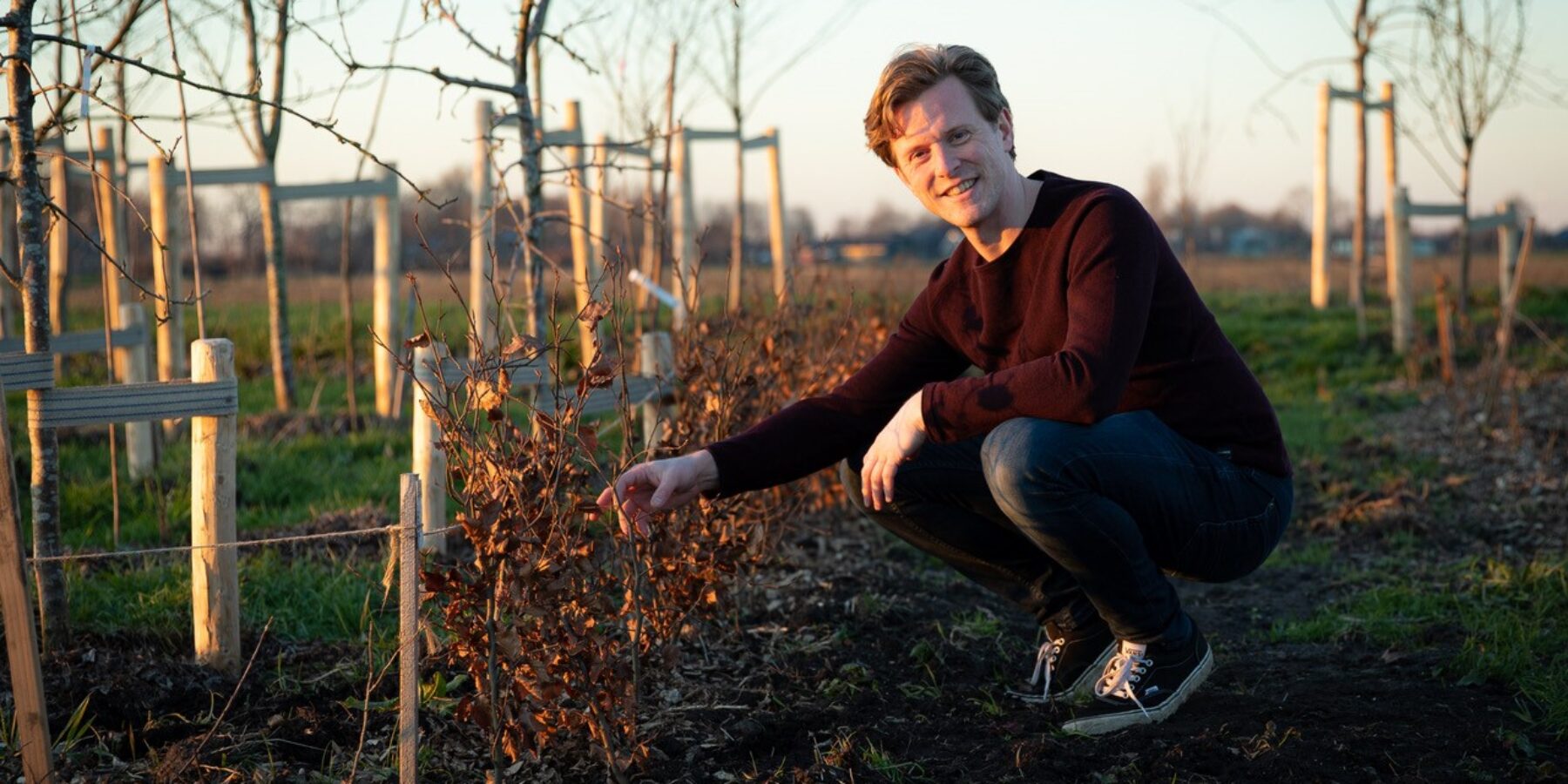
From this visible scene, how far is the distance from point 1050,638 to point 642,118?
616 cm

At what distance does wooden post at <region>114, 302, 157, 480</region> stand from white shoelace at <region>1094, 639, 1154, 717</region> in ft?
12.3

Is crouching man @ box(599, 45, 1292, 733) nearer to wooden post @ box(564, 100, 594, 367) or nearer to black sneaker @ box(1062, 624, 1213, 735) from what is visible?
black sneaker @ box(1062, 624, 1213, 735)

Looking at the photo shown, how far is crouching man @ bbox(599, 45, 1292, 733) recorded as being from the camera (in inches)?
101

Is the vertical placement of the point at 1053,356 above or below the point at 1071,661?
above

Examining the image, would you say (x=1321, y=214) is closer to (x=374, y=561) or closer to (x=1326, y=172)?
(x=1326, y=172)

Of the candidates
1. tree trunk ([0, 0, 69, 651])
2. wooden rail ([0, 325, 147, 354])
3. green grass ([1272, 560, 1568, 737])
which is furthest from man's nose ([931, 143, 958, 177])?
wooden rail ([0, 325, 147, 354])

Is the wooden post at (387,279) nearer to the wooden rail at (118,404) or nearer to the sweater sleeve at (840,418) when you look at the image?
the wooden rail at (118,404)

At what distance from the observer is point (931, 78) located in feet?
8.76

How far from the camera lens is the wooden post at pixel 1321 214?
11.7 m

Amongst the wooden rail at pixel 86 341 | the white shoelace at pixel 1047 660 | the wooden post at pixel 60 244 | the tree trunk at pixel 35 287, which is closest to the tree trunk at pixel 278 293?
the wooden post at pixel 60 244

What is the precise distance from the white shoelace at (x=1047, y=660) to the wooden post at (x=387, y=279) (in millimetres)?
4999

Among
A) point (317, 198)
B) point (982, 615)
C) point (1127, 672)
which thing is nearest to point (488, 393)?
point (1127, 672)

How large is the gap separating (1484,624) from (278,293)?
6138 mm

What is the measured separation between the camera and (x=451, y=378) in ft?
12.6
